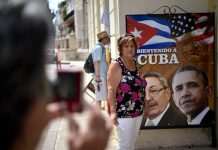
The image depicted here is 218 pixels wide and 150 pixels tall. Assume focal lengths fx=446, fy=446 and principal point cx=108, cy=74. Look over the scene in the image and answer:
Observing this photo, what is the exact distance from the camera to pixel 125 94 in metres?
4.31

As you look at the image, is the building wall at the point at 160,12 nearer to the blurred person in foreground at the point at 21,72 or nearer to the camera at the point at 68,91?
the camera at the point at 68,91

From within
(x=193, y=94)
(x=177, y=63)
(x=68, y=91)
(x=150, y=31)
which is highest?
(x=150, y=31)

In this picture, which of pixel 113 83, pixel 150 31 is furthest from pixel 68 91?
Answer: pixel 150 31

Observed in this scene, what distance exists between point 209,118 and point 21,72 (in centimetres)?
505

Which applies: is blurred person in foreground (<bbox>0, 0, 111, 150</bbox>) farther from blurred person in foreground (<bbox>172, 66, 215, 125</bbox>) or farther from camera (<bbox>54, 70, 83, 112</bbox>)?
blurred person in foreground (<bbox>172, 66, 215, 125</bbox>)

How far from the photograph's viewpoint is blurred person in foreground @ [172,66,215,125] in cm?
559

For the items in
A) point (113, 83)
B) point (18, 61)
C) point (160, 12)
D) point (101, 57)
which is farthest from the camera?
point (101, 57)

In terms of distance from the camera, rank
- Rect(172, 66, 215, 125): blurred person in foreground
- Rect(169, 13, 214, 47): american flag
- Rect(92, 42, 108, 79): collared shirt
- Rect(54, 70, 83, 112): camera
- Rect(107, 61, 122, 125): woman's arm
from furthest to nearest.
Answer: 1. Rect(92, 42, 108, 79): collared shirt
2. Rect(172, 66, 215, 125): blurred person in foreground
3. Rect(169, 13, 214, 47): american flag
4. Rect(107, 61, 122, 125): woman's arm
5. Rect(54, 70, 83, 112): camera

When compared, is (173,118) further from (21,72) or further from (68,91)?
(21,72)

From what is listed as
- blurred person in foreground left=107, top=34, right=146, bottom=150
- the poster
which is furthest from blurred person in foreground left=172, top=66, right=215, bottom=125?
blurred person in foreground left=107, top=34, right=146, bottom=150

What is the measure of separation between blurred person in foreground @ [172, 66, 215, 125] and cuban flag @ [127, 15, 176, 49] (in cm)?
41

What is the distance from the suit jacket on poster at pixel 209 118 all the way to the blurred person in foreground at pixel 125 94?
1547 mm

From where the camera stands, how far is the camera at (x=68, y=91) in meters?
1.12

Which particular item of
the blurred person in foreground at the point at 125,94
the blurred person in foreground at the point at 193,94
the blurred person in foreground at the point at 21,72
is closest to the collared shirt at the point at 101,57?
the blurred person in foreground at the point at 193,94
